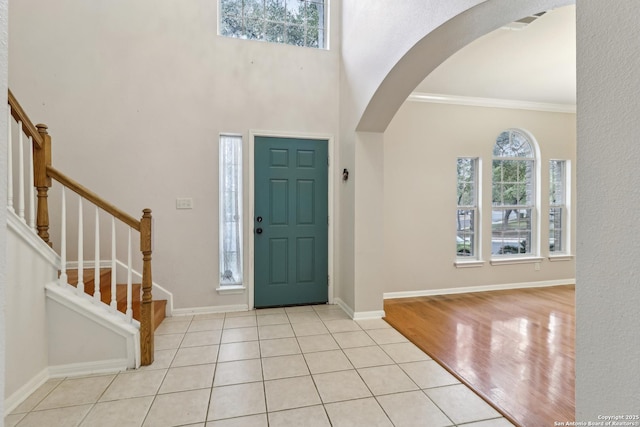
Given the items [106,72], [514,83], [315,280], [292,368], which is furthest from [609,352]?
[106,72]

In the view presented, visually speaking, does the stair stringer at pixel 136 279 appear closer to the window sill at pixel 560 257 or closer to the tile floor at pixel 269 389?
the tile floor at pixel 269 389

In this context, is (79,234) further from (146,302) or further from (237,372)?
(237,372)

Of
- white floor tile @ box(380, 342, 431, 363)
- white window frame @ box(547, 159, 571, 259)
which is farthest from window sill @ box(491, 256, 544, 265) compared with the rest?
white floor tile @ box(380, 342, 431, 363)

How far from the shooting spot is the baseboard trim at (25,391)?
5.82 ft

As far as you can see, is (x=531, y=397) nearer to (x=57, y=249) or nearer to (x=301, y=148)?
(x=301, y=148)

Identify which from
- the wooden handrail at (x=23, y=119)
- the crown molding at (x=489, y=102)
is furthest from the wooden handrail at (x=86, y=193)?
the crown molding at (x=489, y=102)

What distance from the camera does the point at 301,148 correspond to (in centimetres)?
363

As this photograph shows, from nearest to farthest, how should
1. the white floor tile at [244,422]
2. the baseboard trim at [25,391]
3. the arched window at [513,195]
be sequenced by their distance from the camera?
the white floor tile at [244,422] → the baseboard trim at [25,391] → the arched window at [513,195]

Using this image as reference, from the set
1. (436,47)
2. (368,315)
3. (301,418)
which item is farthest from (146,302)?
(436,47)

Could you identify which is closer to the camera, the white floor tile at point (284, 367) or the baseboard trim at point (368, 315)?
the white floor tile at point (284, 367)

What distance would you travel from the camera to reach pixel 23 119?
207cm

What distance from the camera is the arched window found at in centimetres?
442

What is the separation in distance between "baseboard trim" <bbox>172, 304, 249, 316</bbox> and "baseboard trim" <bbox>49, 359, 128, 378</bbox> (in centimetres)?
111

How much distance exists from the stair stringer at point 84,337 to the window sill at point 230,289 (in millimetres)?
1216
